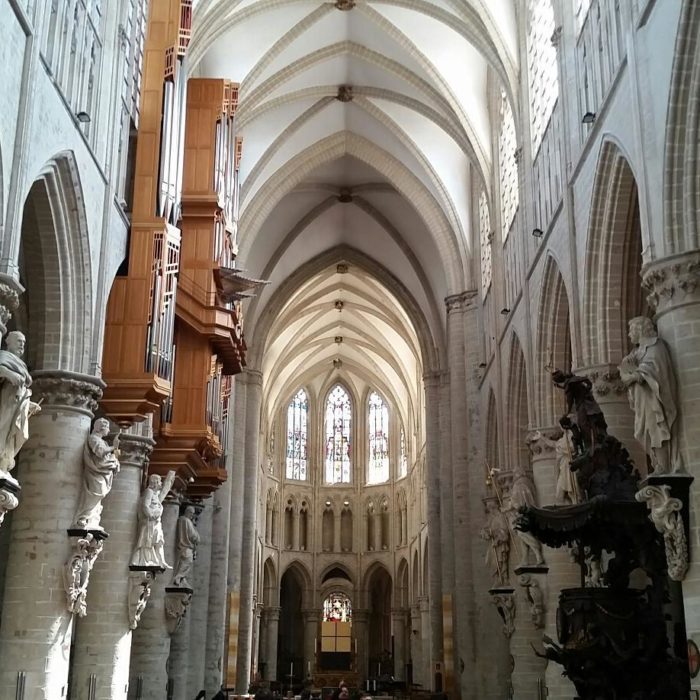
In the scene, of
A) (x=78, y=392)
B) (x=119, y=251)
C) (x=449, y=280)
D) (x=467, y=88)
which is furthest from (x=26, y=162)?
(x=449, y=280)

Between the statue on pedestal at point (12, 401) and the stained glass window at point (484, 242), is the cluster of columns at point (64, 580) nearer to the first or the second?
the statue on pedestal at point (12, 401)

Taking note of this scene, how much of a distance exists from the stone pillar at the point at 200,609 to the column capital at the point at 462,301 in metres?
9.51

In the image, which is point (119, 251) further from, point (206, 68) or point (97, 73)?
point (206, 68)

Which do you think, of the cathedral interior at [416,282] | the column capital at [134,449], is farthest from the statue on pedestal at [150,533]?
the column capital at [134,449]

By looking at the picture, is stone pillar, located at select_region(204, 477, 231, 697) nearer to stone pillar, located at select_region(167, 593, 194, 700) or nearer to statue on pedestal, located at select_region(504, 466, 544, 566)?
stone pillar, located at select_region(167, 593, 194, 700)

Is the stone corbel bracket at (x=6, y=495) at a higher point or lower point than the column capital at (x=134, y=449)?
lower

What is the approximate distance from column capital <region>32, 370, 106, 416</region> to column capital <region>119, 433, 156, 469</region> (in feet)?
12.0

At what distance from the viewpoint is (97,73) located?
14586mm

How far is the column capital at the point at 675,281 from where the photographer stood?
11078mm

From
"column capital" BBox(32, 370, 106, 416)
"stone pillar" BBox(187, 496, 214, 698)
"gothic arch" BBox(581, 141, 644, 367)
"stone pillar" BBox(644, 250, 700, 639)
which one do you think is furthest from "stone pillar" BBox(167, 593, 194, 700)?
"stone pillar" BBox(644, 250, 700, 639)

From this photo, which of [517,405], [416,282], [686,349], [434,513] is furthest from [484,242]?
[686,349]

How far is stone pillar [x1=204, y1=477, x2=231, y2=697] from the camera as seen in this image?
2908 cm

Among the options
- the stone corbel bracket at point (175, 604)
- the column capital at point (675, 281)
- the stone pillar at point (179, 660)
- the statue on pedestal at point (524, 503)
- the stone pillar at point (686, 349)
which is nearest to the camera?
the stone pillar at point (686, 349)

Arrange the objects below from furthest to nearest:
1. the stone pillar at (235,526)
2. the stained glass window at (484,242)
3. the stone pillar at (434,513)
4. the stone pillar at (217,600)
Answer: the stone pillar at (434,513), the stone pillar at (235,526), the stone pillar at (217,600), the stained glass window at (484,242)
